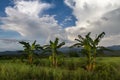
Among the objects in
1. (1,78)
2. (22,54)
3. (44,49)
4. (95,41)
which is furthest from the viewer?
(22,54)

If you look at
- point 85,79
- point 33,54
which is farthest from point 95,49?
point 85,79

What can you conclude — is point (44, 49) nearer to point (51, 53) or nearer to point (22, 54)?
point (51, 53)

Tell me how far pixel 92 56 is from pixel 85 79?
17.4m

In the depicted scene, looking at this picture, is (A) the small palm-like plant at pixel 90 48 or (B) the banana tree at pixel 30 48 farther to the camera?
(B) the banana tree at pixel 30 48

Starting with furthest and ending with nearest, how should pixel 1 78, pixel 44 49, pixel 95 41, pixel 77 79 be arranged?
1. pixel 44 49
2. pixel 95 41
3. pixel 77 79
4. pixel 1 78

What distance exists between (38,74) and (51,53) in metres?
24.7

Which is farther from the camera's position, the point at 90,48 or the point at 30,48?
the point at 30,48

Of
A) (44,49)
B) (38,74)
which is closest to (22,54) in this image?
(44,49)

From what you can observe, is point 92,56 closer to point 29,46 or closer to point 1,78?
point 29,46

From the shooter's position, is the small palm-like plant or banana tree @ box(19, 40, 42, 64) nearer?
the small palm-like plant

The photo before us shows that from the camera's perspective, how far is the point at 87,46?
23453 millimetres

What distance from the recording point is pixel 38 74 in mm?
6344

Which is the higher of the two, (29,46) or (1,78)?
(29,46)

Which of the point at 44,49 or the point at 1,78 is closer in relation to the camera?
the point at 1,78
